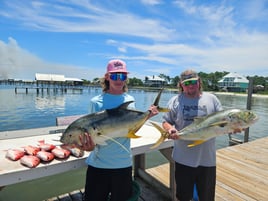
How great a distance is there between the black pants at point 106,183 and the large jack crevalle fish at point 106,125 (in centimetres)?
31

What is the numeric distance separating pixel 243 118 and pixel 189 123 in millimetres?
496

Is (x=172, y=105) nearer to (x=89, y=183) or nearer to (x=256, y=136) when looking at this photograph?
(x=89, y=183)

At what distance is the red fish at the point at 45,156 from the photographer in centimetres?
191

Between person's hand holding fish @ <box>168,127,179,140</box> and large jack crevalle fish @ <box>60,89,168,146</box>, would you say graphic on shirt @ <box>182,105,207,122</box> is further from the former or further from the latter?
large jack crevalle fish @ <box>60,89,168,146</box>

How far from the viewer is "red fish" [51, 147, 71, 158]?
2.00 metres

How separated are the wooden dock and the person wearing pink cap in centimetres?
150

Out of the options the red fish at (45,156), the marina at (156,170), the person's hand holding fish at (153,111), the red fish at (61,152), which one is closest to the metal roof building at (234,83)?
the marina at (156,170)

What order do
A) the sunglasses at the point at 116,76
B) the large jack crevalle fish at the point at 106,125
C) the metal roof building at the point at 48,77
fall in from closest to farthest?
the large jack crevalle fish at the point at 106,125 → the sunglasses at the point at 116,76 → the metal roof building at the point at 48,77

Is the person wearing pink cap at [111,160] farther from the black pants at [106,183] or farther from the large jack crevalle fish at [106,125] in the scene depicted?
the large jack crevalle fish at [106,125]

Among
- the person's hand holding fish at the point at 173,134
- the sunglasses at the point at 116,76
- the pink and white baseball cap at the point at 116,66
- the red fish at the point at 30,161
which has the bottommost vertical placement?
the red fish at the point at 30,161

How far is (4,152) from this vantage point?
6.81 ft

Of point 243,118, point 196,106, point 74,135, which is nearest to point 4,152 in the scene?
point 74,135

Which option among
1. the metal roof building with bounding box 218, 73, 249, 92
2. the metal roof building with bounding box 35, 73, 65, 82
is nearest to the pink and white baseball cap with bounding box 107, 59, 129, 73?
the metal roof building with bounding box 35, 73, 65, 82

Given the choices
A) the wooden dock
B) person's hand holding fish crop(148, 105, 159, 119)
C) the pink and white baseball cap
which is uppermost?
the pink and white baseball cap
